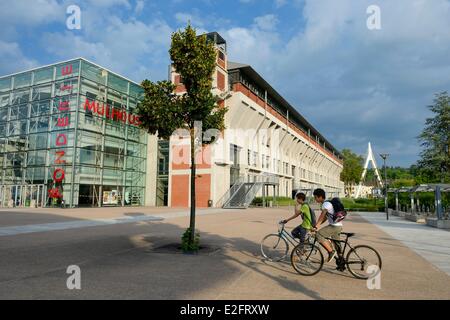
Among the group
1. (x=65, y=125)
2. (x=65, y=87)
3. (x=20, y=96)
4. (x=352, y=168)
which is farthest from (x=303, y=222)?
(x=352, y=168)

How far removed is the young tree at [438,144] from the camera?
22.8m

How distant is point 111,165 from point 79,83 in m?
8.86

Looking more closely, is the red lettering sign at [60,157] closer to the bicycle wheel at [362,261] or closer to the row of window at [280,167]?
the row of window at [280,167]

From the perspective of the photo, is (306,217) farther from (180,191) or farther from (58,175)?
(180,191)

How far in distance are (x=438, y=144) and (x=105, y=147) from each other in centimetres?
2930

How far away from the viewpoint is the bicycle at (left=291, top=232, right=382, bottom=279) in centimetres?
652

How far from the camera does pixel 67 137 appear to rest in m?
32.5

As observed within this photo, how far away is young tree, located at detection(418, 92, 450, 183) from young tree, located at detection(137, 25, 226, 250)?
62.1 ft

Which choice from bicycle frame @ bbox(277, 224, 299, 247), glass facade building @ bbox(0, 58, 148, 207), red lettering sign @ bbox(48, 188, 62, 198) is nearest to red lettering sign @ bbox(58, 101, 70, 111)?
glass facade building @ bbox(0, 58, 148, 207)

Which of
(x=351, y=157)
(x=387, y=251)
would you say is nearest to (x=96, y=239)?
(x=387, y=251)

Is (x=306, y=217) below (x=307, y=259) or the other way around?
the other way around

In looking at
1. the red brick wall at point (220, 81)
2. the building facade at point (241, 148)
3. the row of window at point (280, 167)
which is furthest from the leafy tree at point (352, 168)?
the red brick wall at point (220, 81)

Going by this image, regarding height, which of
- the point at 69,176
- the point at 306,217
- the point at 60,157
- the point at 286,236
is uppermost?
the point at 60,157
